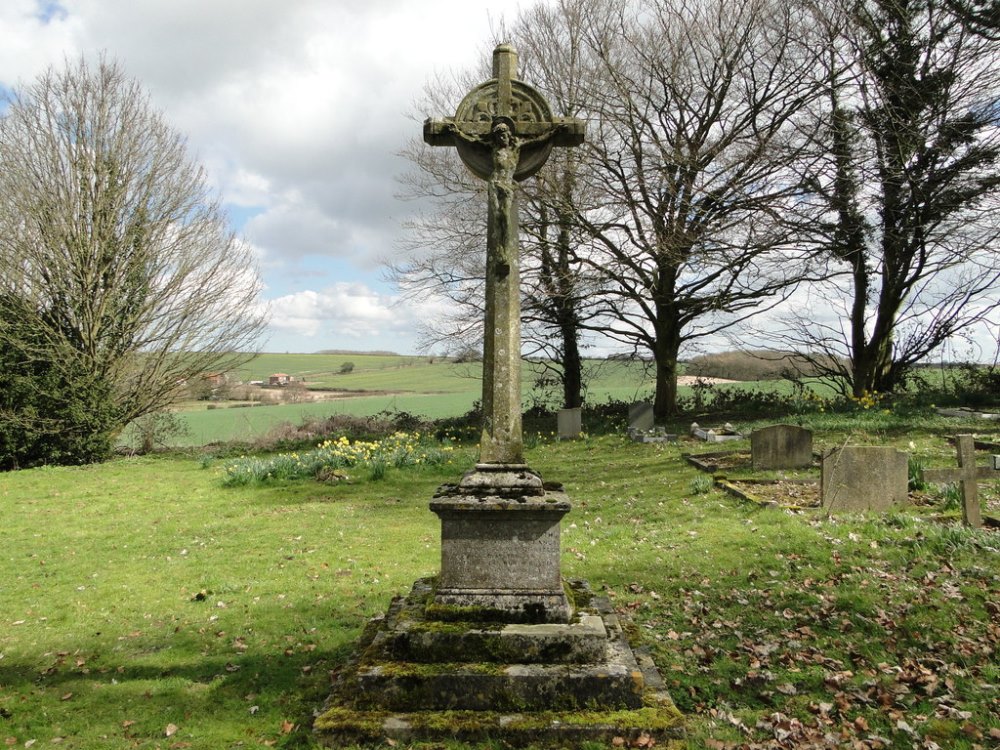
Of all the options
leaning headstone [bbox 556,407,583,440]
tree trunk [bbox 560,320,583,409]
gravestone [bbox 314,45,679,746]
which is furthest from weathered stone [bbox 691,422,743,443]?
gravestone [bbox 314,45,679,746]

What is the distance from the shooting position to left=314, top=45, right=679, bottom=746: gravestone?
3926 millimetres

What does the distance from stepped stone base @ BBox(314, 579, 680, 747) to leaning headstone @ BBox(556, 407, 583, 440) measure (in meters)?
13.6

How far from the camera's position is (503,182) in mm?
4859

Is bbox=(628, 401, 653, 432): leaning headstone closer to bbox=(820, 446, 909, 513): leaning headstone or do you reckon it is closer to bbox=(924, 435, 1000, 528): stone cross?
bbox=(820, 446, 909, 513): leaning headstone

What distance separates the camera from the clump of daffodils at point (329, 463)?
43.2ft

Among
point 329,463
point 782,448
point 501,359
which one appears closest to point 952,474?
point 782,448

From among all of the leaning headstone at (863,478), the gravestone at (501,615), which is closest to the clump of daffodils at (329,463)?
→ the leaning headstone at (863,478)

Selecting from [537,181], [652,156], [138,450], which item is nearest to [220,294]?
[138,450]

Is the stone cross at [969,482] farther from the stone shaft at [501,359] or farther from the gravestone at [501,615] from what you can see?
the stone shaft at [501,359]

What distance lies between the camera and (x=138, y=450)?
20.3 metres

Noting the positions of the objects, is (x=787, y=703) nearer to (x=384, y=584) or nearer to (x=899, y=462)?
(x=384, y=584)

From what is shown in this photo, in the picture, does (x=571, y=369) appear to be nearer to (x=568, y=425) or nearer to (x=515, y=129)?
(x=568, y=425)

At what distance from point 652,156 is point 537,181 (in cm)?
309

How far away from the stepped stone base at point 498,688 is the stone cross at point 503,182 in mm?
1031
